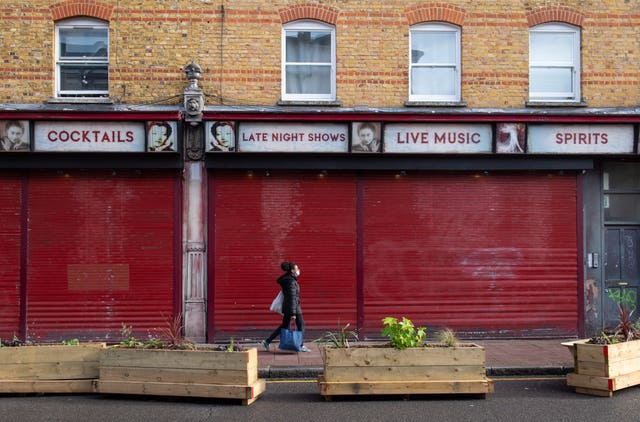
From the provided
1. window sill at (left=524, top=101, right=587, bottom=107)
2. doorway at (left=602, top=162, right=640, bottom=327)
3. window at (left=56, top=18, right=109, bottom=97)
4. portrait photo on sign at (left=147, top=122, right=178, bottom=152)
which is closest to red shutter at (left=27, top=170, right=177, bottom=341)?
portrait photo on sign at (left=147, top=122, right=178, bottom=152)

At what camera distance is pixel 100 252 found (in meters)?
13.0

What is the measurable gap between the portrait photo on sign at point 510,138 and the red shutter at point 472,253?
0.65m

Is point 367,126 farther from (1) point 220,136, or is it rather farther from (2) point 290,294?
(2) point 290,294

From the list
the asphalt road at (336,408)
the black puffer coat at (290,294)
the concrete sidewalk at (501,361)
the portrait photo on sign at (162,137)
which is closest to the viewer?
the asphalt road at (336,408)

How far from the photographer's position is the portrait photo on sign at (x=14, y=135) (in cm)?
1250

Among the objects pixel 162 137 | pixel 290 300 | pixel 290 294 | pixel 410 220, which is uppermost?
pixel 162 137

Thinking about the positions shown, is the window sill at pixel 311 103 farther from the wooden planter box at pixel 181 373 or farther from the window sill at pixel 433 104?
the wooden planter box at pixel 181 373

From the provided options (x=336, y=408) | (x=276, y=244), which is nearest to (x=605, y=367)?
(x=336, y=408)

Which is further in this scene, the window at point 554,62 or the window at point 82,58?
the window at point 554,62

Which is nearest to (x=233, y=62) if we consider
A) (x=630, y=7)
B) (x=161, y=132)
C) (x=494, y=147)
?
(x=161, y=132)

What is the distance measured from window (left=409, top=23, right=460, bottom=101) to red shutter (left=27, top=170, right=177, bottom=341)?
17.3 ft

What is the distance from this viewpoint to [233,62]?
521 inches

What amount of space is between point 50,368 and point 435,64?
29.8 ft

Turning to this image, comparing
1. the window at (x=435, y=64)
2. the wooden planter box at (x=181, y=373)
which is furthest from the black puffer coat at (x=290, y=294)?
the window at (x=435, y=64)
